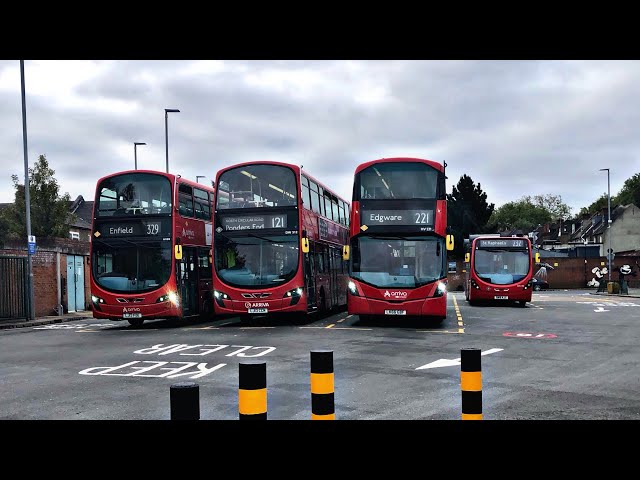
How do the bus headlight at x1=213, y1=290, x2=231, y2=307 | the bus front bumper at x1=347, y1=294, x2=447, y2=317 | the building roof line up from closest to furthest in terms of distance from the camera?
the bus front bumper at x1=347, y1=294, x2=447, y2=317, the bus headlight at x1=213, y1=290, x2=231, y2=307, the building roof

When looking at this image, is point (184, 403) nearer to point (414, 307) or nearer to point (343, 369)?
point (343, 369)

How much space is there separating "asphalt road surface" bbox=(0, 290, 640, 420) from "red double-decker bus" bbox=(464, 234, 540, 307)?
10219mm

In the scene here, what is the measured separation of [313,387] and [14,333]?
60.3 feet

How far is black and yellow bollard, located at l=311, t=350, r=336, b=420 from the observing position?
5.14 m

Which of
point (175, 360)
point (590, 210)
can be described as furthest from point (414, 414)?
point (590, 210)

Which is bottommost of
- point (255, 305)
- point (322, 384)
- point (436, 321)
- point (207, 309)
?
point (436, 321)

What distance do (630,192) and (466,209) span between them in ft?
116

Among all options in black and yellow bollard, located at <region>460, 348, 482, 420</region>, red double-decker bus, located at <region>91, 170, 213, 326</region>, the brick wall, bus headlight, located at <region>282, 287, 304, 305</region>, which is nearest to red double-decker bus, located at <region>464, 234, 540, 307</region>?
bus headlight, located at <region>282, 287, 304, 305</region>

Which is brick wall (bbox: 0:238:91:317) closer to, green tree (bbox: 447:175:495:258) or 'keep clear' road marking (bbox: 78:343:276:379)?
'keep clear' road marking (bbox: 78:343:276:379)

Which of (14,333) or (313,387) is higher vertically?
(313,387)

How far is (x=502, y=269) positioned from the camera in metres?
31.5

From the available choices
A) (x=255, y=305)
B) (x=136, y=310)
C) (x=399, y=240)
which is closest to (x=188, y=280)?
(x=136, y=310)
